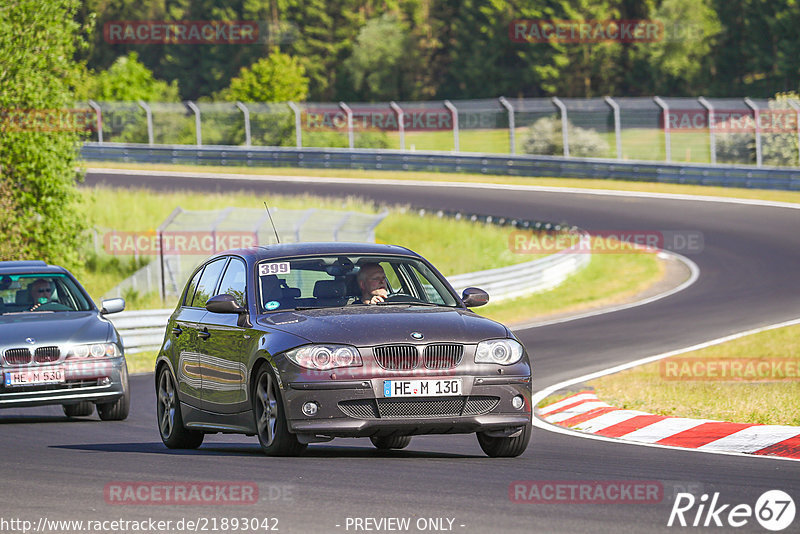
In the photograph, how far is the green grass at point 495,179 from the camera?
40.6 m

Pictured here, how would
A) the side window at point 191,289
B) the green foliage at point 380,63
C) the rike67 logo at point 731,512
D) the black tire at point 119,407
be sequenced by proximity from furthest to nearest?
the green foliage at point 380,63 → the black tire at point 119,407 → the side window at point 191,289 → the rike67 logo at point 731,512

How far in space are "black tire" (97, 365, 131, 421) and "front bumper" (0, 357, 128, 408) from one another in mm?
18

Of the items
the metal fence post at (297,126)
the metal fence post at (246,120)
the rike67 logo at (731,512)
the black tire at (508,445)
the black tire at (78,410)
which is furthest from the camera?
the metal fence post at (297,126)

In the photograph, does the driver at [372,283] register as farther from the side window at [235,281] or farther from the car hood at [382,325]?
the side window at [235,281]

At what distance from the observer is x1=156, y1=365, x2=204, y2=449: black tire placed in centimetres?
1031


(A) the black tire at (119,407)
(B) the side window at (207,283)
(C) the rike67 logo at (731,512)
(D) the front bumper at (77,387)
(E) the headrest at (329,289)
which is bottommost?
(A) the black tire at (119,407)

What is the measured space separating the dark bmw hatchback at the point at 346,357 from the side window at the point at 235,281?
1cm

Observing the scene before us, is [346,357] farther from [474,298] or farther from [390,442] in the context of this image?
[390,442]

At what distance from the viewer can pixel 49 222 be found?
85.5 feet

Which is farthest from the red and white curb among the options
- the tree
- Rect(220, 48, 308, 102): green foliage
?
Rect(220, 48, 308, 102): green foliage

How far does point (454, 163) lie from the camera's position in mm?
50781

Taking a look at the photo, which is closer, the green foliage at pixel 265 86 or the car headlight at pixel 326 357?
the car headlight at pixel 326 357

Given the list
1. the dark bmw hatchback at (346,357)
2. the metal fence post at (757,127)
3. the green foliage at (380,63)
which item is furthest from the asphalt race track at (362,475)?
the green foliage at (380,63)

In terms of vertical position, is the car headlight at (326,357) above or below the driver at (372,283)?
below
